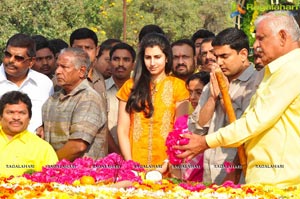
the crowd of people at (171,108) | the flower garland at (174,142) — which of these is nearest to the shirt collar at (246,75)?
the crowd of people at (171,108)

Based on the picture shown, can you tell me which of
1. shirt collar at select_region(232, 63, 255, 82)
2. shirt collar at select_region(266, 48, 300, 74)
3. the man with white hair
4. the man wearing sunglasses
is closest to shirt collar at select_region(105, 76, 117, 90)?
the man wearing sunglasses

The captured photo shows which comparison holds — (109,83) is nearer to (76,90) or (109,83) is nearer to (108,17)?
(76,90)

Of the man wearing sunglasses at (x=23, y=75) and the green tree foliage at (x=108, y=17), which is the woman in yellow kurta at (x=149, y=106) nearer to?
the man wearing sunglasses at (x=23, y=75)

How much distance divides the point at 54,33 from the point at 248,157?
21.1 meters

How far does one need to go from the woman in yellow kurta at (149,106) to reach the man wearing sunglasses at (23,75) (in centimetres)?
89

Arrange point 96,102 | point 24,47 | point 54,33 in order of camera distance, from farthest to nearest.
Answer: point 54,33 < point 24,47 < point 96,102

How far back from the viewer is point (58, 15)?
27.1m

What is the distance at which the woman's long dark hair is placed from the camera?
795 cm

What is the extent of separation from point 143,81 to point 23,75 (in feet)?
4.32

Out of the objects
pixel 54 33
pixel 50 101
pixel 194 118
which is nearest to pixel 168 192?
pixel 194 118

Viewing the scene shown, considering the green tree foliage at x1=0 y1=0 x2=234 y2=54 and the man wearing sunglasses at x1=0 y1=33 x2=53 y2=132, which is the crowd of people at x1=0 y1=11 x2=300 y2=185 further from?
the green tree foliage at x1=0 y1=0 x2=234 y2=54

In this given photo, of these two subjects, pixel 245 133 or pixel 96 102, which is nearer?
pixel 245 133

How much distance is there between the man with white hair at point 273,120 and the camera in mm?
5836

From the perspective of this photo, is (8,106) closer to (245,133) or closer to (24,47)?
(24,47)
